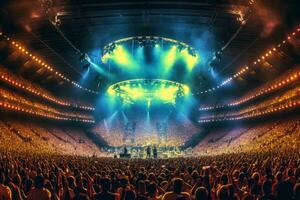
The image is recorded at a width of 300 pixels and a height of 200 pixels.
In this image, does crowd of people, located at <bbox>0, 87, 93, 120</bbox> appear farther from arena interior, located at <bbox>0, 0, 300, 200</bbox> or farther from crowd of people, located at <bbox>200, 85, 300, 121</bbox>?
crowd of people, located at <bbox>200, 85, 300, 121</bbox>

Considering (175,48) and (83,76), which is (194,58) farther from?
(83,76)

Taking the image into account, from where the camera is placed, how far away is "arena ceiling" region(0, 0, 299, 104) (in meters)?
26.2

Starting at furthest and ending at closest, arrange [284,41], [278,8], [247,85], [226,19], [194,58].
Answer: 1. [247,85]
2. [194,58]
3. [284,41]
4. [226,19]
5. [278,8]

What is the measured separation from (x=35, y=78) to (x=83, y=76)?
24.6ft

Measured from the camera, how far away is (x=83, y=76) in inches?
1955

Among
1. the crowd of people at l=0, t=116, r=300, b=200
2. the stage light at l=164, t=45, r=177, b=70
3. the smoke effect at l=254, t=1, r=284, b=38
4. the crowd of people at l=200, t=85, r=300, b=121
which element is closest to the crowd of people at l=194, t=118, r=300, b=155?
the crowd of people at l=0, t=116, r=300, b=200

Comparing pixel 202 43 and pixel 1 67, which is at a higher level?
pixel 202 43

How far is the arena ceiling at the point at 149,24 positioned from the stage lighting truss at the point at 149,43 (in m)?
0.92

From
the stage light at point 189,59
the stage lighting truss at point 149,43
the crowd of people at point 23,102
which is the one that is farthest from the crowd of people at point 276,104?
the crowd of people at point 23,102

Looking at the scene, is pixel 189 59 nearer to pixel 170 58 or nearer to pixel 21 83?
pixel 170 58

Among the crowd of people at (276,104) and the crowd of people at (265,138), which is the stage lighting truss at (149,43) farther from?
the crowd of people at (265,138)

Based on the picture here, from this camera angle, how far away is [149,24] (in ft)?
106

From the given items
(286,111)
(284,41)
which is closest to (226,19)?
(284,41)

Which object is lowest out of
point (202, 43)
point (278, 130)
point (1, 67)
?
point (278, 130)
